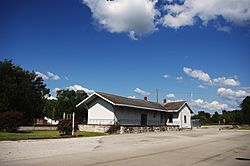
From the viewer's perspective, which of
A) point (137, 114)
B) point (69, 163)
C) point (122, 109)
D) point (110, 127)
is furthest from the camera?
point (137, 114)

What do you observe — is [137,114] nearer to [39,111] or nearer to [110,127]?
[110,127]

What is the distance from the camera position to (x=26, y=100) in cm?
3775

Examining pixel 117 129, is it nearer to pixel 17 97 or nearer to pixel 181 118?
pixel 17 97

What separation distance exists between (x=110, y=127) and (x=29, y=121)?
61.9ft

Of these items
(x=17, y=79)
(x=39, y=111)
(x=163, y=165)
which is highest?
(x=17, y=79)

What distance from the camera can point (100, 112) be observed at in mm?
36562

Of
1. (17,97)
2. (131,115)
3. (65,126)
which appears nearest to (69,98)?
(17,97)

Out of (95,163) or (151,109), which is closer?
(95,163)

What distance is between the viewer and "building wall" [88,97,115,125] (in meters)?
35.2

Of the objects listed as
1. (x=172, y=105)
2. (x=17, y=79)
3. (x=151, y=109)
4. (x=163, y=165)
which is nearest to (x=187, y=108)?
(x=172, y=105)

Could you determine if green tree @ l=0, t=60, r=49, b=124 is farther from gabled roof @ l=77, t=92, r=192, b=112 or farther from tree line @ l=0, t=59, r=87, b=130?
gabled roof @ l=77, t=92, r=192, b=112

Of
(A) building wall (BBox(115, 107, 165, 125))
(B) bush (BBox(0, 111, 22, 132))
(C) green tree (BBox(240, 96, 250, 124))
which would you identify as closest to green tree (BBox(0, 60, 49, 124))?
(B) bush (BBox(0, 111, 22, 132))

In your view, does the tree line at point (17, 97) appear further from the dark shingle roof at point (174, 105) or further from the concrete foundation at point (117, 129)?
the dark shingle roof at point (174, 105)

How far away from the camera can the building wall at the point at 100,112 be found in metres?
35.2
